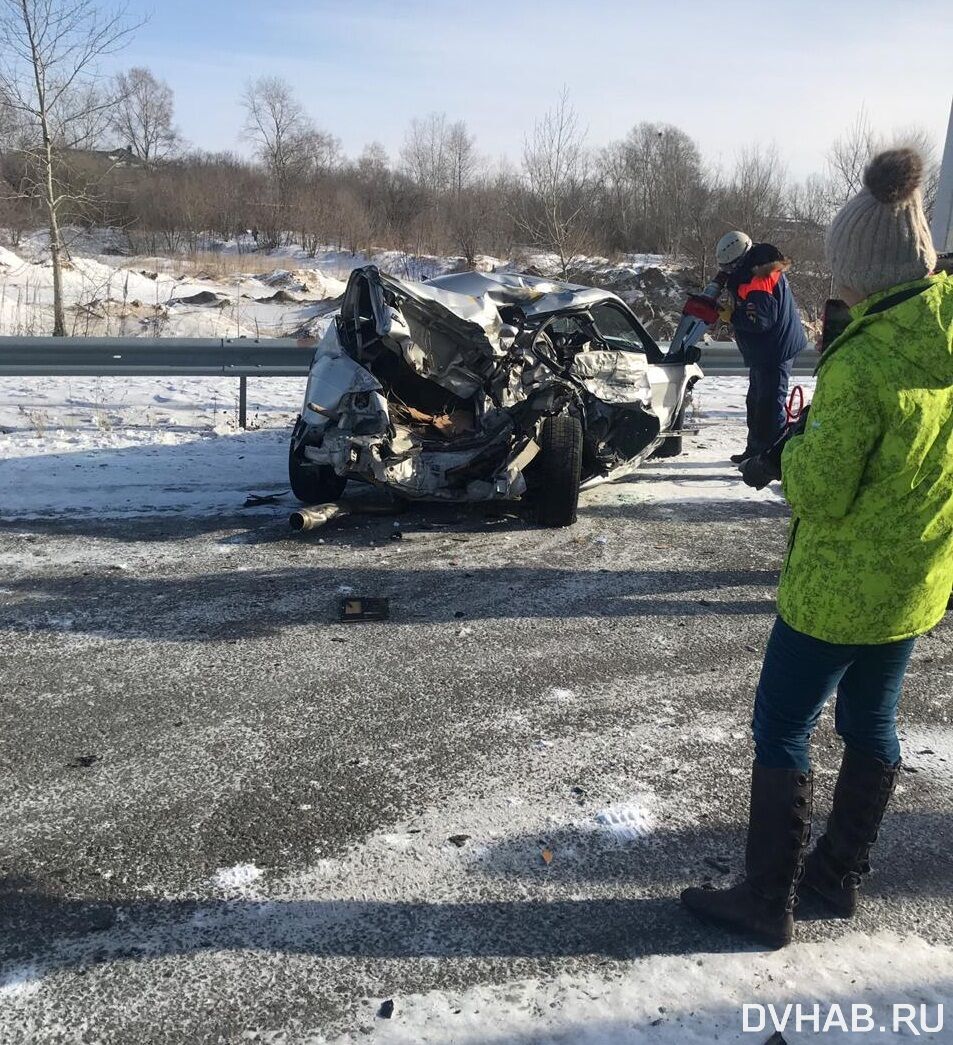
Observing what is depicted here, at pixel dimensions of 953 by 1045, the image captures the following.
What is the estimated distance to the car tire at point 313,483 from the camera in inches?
255

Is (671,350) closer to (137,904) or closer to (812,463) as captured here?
(812,463)

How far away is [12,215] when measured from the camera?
89.0 feet

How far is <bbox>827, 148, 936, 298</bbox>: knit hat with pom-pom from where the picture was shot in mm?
2219

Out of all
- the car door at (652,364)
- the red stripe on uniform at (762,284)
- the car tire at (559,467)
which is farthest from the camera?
the car door at (652,364)

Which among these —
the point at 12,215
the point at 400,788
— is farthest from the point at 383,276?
the point at 12,215

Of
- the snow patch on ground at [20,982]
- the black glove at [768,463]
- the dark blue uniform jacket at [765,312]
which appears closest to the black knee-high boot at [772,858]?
the black glove at [768,463]

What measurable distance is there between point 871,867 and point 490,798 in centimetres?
128

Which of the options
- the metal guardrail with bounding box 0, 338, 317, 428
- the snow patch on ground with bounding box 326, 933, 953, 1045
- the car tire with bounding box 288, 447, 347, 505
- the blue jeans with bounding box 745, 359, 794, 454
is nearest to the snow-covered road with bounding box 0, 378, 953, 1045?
the snow patch on ground with bounding box 326, 933, 953, 1045

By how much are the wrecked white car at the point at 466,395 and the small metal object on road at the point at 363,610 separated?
1.21 metres

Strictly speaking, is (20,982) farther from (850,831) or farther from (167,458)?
(167,458)

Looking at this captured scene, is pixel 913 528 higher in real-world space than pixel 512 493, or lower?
higher

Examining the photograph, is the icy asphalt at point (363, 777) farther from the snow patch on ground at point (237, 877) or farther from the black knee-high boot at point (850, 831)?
the black knee-high boot at point (850, 831)

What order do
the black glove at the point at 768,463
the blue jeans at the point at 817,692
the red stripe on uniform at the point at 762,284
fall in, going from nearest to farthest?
the blue jeans at the point at 817,692 < the black glove at the point at 768,463 < the red stripe on uniform at the point at 762,284

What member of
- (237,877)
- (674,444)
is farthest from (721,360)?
(237,877)
